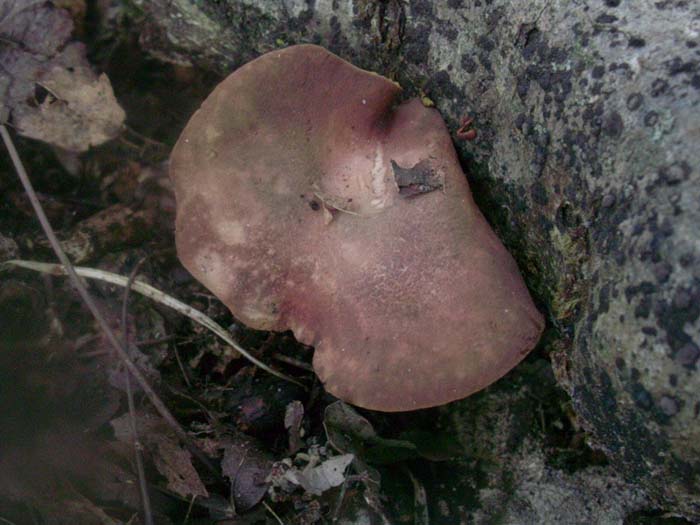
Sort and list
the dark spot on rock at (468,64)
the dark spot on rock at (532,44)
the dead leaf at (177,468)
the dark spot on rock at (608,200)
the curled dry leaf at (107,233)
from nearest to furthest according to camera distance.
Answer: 1. the dark spot on rock at (608,200)
2. the dark spot on rock at (532,44)
3. the dark spot on rock at (468,64)
4. the dead leaf at (177,468)
5. the curled dry leaf at (107,233)

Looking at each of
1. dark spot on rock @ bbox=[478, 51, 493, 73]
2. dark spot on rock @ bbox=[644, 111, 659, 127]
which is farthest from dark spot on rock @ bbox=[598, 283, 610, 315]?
dark spot on rock @ bbox=[478, 51, 493, 73]

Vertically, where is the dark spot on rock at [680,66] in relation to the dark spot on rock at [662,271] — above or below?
above

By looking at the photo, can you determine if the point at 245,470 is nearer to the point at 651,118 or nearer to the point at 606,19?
the point at 651,118

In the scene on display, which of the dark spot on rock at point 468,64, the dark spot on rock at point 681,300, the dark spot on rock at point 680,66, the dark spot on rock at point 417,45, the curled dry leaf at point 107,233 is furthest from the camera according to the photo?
the curled dry leaf at point 107,233

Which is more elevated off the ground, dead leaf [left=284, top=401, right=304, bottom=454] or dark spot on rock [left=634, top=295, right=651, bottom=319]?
dark spot on rock [left=634, top=295, right=651, bottom=319]

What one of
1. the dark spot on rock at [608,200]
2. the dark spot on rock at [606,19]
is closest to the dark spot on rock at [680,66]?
the dark spot on rock at [606,19]

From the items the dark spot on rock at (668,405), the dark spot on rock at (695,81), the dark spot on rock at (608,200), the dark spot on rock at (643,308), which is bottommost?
the dark spot on rock at (668,405)

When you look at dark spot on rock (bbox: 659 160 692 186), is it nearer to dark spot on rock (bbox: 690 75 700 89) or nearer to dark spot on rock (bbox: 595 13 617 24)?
dark spot on rock (bbox: 690 75 700 89)

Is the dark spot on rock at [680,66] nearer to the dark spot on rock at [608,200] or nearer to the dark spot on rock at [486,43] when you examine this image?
the dark spot on rock at [608,200]

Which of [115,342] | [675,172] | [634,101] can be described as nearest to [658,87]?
[634,101]
